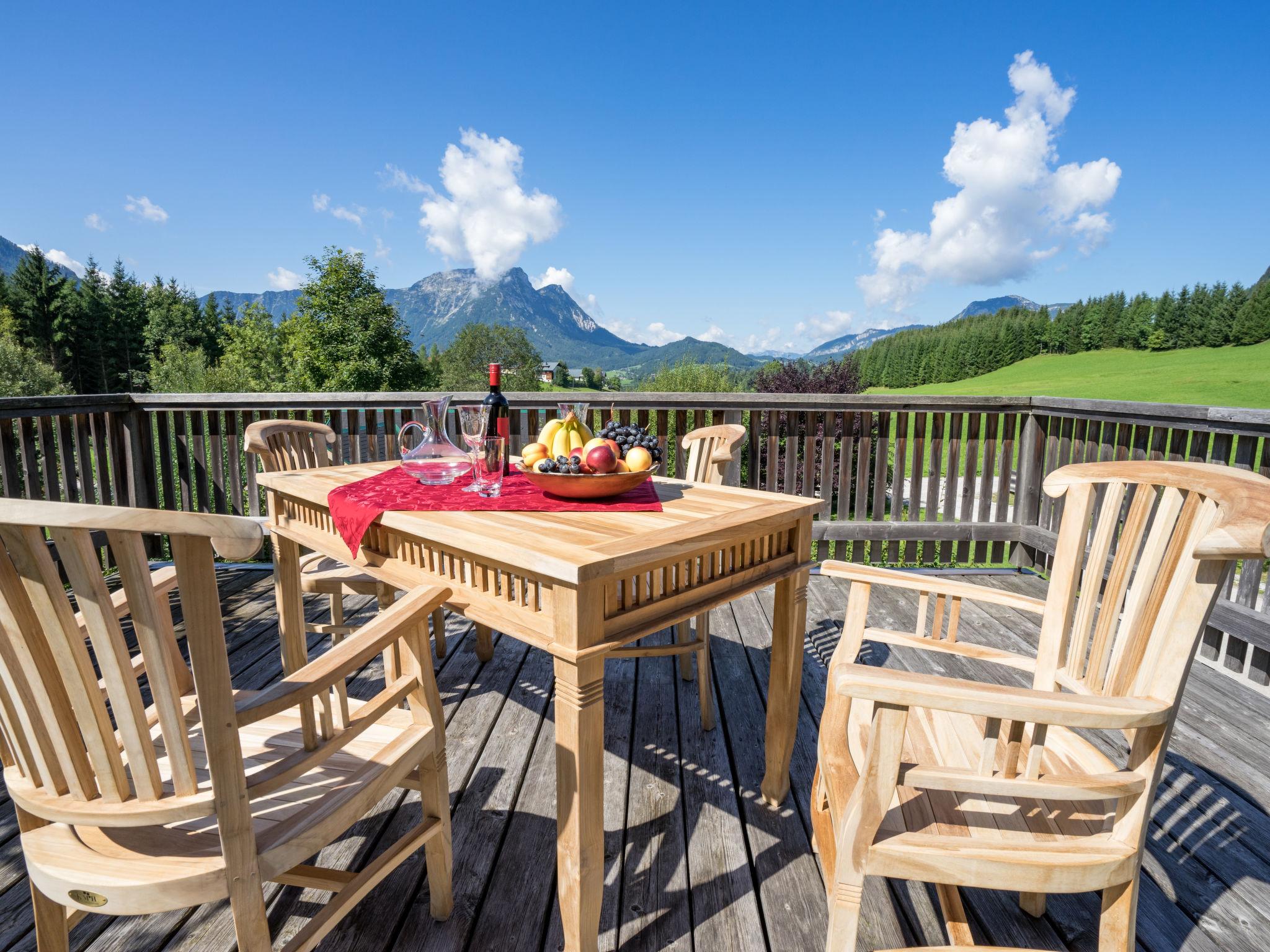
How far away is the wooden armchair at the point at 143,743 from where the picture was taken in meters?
0.75

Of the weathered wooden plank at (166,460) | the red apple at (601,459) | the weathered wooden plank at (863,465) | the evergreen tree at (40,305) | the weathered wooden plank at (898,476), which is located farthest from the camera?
the evergreen tree at (40,305)

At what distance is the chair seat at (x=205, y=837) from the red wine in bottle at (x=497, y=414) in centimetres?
91

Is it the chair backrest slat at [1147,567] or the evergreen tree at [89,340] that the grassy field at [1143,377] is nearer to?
the chair backrest slat at [1147,567]

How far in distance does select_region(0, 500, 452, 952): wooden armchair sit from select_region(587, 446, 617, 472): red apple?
0.72 m

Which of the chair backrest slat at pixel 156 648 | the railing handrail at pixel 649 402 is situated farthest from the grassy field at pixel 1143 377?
the chair backrest slat at pixel 156 648

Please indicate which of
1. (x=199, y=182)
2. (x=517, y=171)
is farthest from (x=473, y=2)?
(x=517, y=171)

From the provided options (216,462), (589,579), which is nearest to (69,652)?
(589,579)

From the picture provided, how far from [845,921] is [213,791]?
3.24 feet

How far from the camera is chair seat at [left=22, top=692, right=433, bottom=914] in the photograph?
0.88m

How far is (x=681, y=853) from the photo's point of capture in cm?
163

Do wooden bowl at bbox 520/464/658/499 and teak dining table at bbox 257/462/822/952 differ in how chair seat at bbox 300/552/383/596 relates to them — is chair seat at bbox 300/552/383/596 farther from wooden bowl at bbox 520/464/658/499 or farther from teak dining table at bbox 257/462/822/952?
wooden bowl at bbox 520/464/658/499

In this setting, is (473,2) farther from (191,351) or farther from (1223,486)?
(191,351)

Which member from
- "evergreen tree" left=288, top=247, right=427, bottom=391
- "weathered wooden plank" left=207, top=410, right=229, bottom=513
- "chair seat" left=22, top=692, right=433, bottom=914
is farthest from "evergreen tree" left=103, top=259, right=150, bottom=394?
"chair seat" left=22, top=692, right=433, bottom=914

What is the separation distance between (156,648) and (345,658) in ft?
0.85
